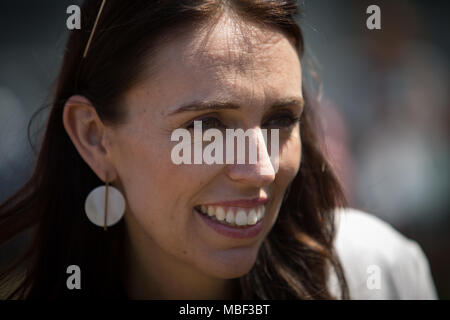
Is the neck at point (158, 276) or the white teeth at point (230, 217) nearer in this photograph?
the white teeth at point (230, 217)

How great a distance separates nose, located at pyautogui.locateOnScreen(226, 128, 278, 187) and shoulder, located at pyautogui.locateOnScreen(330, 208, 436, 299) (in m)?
0.58

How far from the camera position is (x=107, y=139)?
50.9 inches

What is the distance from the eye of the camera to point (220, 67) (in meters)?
→ 1.16

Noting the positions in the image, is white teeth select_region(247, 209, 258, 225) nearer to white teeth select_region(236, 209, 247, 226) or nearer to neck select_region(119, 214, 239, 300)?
white teeth select_region(236, 209, 247, 226)

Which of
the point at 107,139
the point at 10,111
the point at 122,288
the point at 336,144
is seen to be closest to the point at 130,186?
the point at 107,139

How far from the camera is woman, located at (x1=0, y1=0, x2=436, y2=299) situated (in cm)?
118

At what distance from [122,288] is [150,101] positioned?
0.60 metres

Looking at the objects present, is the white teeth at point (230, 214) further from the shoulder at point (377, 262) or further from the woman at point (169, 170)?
the shoulder at point (377, 262)

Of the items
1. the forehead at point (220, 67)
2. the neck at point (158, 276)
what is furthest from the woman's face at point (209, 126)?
the neck at point (158, 276)

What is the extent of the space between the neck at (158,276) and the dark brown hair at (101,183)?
0.05 meters

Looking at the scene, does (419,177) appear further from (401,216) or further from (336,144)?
(336,144)

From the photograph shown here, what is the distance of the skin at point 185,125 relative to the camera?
117cm

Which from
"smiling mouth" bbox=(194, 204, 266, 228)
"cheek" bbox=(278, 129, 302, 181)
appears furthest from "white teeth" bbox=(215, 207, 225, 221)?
"cheek" bbox=(278, 129, 302, 181)
